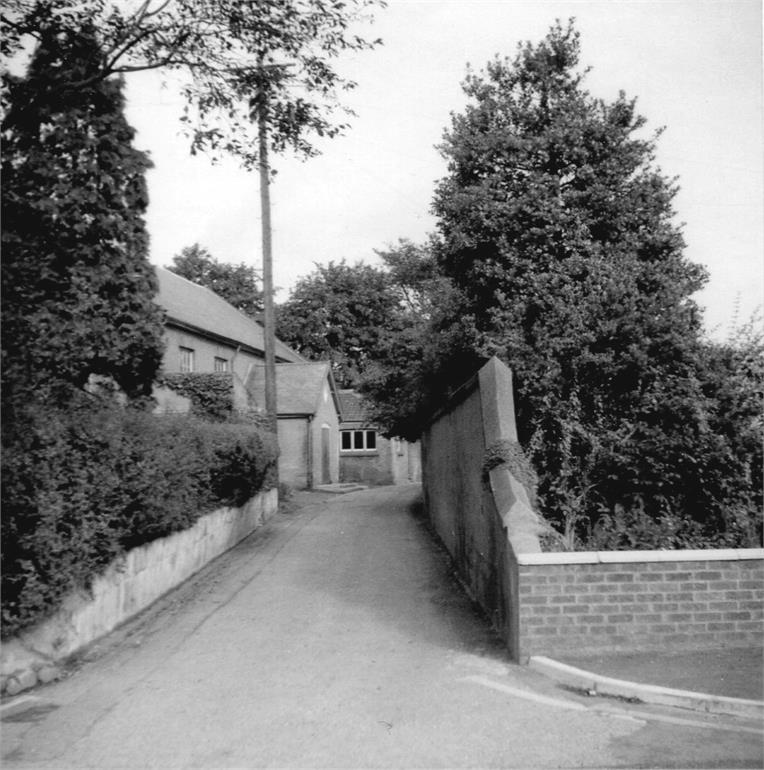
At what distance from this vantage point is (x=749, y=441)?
9422mm

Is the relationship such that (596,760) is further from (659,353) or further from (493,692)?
(659,353)

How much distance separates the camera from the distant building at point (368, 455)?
40.6 m

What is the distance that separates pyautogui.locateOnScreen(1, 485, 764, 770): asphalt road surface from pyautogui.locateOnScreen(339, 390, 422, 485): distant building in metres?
30.6

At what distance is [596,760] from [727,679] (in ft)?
5.89

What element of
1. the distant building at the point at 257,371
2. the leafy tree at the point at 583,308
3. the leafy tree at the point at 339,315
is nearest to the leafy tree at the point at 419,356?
the leafy tree at the point at 583,308

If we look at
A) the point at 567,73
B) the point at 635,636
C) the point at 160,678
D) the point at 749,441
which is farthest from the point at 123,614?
the point at 567,73

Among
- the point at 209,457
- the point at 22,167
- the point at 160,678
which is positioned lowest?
the point at 160,678

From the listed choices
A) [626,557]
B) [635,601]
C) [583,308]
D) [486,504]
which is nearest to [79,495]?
[486,504]

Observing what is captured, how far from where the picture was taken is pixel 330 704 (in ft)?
18.9

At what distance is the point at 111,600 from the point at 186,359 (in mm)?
21097

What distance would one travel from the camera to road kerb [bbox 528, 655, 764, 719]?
525 centimetres

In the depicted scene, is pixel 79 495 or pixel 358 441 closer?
pixel 79 495

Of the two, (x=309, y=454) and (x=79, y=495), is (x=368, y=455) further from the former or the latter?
(x=79, y=495)

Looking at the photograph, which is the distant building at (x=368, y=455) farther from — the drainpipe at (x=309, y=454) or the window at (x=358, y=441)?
the drainpipe at (x=309, y=454)
